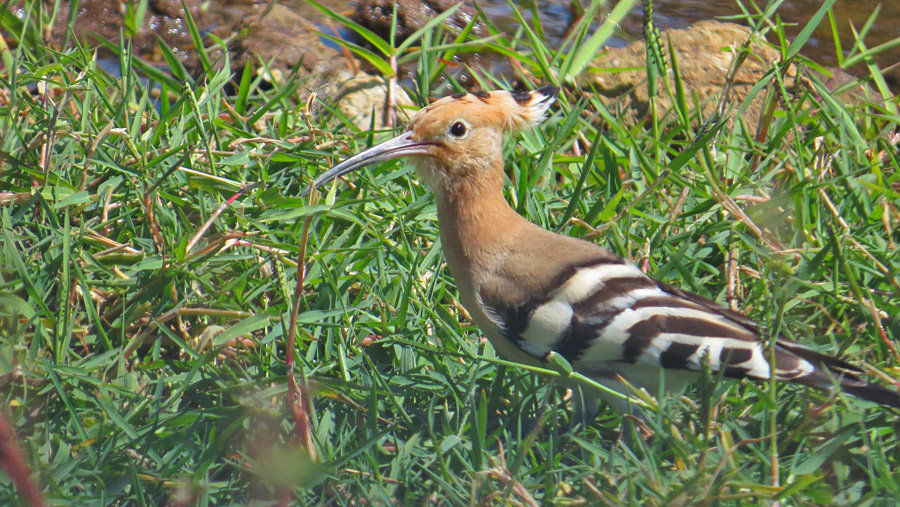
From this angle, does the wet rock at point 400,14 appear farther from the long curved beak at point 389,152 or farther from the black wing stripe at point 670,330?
the black wing stripe at point 670,330

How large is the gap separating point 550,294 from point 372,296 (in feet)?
1.88

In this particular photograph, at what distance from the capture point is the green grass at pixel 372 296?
205 centimetres

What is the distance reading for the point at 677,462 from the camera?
1.95 metres

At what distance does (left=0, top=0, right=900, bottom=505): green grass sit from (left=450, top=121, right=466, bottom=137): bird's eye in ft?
1.36

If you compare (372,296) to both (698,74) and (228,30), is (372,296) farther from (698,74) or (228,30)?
(228,30)

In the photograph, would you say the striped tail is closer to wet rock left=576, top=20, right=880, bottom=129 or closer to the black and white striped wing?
the black and white striped wing

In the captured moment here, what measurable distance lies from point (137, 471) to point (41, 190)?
110 cm

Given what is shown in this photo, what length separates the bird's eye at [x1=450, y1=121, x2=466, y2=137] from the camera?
2.62 m

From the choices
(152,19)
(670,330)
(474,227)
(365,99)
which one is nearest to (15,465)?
(670,330)

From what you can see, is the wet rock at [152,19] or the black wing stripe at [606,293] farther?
the wet rock at [152,19]

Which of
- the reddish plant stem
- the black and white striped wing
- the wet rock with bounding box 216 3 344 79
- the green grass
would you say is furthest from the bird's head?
the reddish plant stem

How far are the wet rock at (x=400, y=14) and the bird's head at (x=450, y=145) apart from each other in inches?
98.7

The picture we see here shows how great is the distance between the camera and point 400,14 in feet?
17.0

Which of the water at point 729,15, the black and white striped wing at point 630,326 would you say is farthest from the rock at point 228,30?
the black and white striped wing at point 630,326
